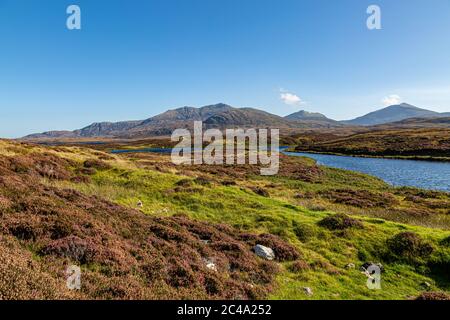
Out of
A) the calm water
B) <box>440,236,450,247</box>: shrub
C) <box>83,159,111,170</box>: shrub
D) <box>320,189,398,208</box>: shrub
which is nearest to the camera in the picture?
<box>440,236,450,247</box>: shrub

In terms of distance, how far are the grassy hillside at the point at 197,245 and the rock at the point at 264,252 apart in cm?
45

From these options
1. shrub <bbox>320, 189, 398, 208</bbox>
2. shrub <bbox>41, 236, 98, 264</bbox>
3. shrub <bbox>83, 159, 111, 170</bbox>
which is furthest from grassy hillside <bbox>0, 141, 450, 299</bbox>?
shrub <bbox>83, 159, 111, 170</bbox>

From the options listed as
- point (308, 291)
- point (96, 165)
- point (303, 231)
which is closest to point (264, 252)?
point (308, 291)

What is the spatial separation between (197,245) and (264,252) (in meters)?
3.88

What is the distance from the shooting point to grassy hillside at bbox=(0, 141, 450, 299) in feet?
29.2

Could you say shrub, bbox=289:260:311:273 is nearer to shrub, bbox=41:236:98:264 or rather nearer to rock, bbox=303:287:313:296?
rock, bbox=303:287:313:296

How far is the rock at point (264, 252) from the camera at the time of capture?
14594 mm

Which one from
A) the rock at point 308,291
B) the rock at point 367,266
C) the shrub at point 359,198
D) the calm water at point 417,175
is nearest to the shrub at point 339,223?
the rock at point 367,266

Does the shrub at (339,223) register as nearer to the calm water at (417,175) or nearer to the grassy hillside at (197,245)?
the grassy hillside at (197,245)

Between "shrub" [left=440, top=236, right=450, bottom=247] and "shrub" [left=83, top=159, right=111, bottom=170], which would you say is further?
"shrub" [left=83, top=159, right=111, bottom=170]

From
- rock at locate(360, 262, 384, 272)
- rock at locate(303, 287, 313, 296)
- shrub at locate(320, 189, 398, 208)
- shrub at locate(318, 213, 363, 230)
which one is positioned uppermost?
shrub at locate(318, 213, 363, 230)

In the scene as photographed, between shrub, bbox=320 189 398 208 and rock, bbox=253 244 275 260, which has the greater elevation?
rock, bbox=253 244 275 260

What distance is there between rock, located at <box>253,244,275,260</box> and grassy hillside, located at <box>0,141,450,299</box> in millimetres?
449

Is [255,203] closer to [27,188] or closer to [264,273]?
[264,273]
